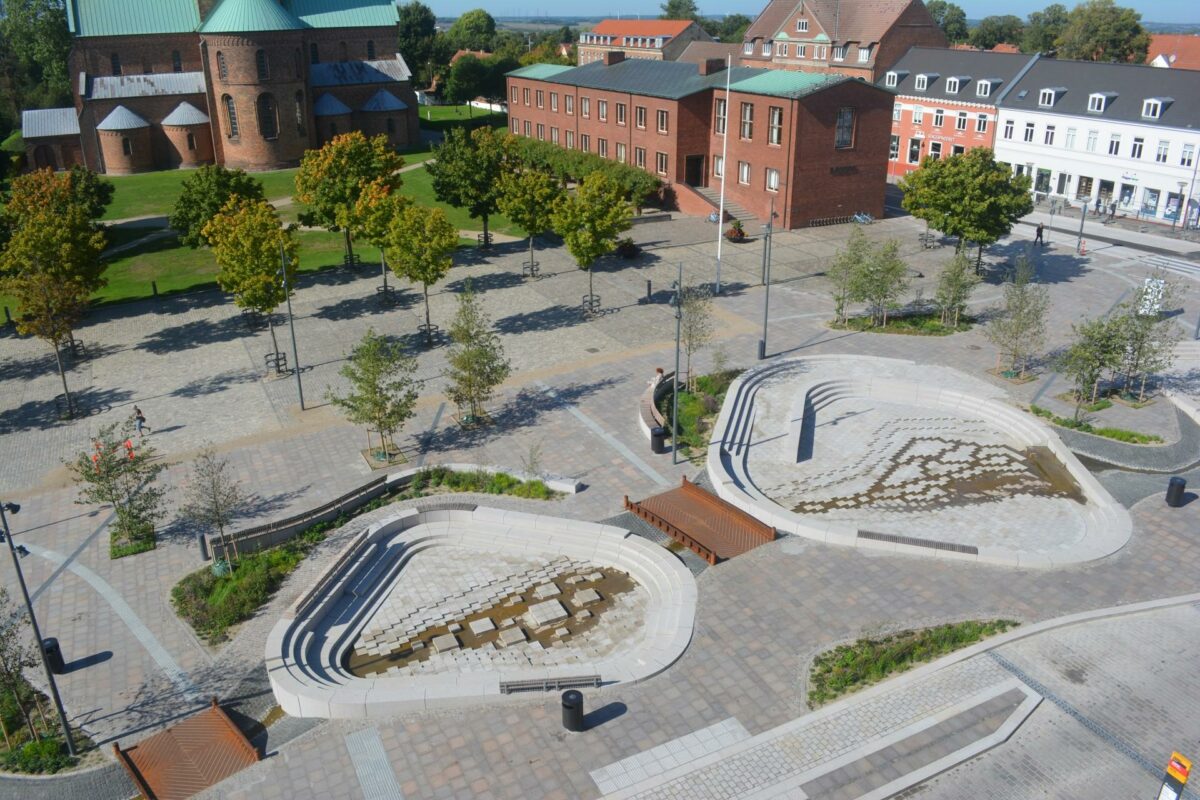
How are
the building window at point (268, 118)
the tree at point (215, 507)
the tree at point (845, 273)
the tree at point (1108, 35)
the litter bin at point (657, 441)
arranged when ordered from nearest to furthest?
the tree at point (215, 507)
the litter bin at point (657, 441)
the tree at point (845, 273)
the building window at point (268, 118)
the tree at point (1108, 35)

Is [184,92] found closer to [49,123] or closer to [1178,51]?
[49,123]

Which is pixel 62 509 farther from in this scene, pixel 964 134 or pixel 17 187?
pixel 964 134

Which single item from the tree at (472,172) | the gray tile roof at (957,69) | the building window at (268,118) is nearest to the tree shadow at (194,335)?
the tree at (472,172)

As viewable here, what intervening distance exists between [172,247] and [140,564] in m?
33.3

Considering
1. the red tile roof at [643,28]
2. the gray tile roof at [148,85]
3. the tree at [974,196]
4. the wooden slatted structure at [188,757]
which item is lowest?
the wooden slatted structure at [188,757]

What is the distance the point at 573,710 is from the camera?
16234mm

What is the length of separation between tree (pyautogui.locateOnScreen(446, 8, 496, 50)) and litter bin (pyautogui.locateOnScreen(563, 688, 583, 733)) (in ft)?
497

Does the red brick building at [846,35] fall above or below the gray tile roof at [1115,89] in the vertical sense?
above

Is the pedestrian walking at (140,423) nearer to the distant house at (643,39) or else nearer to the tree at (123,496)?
the tree at (123,496)

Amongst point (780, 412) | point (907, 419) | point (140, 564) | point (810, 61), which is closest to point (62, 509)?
point (140, 564)

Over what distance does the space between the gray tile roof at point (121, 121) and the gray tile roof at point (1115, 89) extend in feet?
209

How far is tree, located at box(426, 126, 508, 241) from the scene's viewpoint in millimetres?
45281

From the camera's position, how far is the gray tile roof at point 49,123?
70625 millimetres

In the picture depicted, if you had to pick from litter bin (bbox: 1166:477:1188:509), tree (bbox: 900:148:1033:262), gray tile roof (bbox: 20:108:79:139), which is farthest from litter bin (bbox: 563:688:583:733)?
gray tile roof (bbox: 20:108:79:139)
